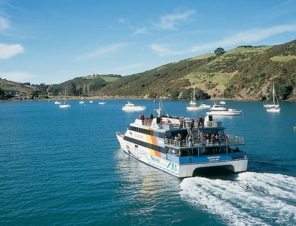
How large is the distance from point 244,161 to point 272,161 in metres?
9.06

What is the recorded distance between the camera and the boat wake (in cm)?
2630

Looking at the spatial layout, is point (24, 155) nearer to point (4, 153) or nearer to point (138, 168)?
point (4, 153)

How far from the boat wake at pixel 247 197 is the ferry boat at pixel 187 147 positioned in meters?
1.62

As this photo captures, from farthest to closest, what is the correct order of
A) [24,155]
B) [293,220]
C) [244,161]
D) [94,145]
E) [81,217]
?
[94,145] → [24,155] → [244,161] → [81,217] → [293,220]

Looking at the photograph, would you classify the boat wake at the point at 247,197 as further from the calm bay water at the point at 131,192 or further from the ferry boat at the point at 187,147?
the ferry boat at the point at 187,147

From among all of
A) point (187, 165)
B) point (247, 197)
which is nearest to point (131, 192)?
point (187, 165)

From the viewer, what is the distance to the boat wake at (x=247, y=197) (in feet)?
86.3

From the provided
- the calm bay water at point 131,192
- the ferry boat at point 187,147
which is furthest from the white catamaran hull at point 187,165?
the calm bay water at point 131,192

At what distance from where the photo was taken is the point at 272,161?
46094 millimetres

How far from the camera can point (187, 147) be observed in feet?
124

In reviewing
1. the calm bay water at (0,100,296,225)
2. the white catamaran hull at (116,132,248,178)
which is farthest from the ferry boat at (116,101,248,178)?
the calm bay water at (0,100,296,225)

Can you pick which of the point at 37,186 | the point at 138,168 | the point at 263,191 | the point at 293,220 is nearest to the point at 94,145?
Answer: the point at 138,168

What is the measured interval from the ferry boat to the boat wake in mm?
1619

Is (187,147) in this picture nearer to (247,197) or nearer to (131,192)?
(131,192)
